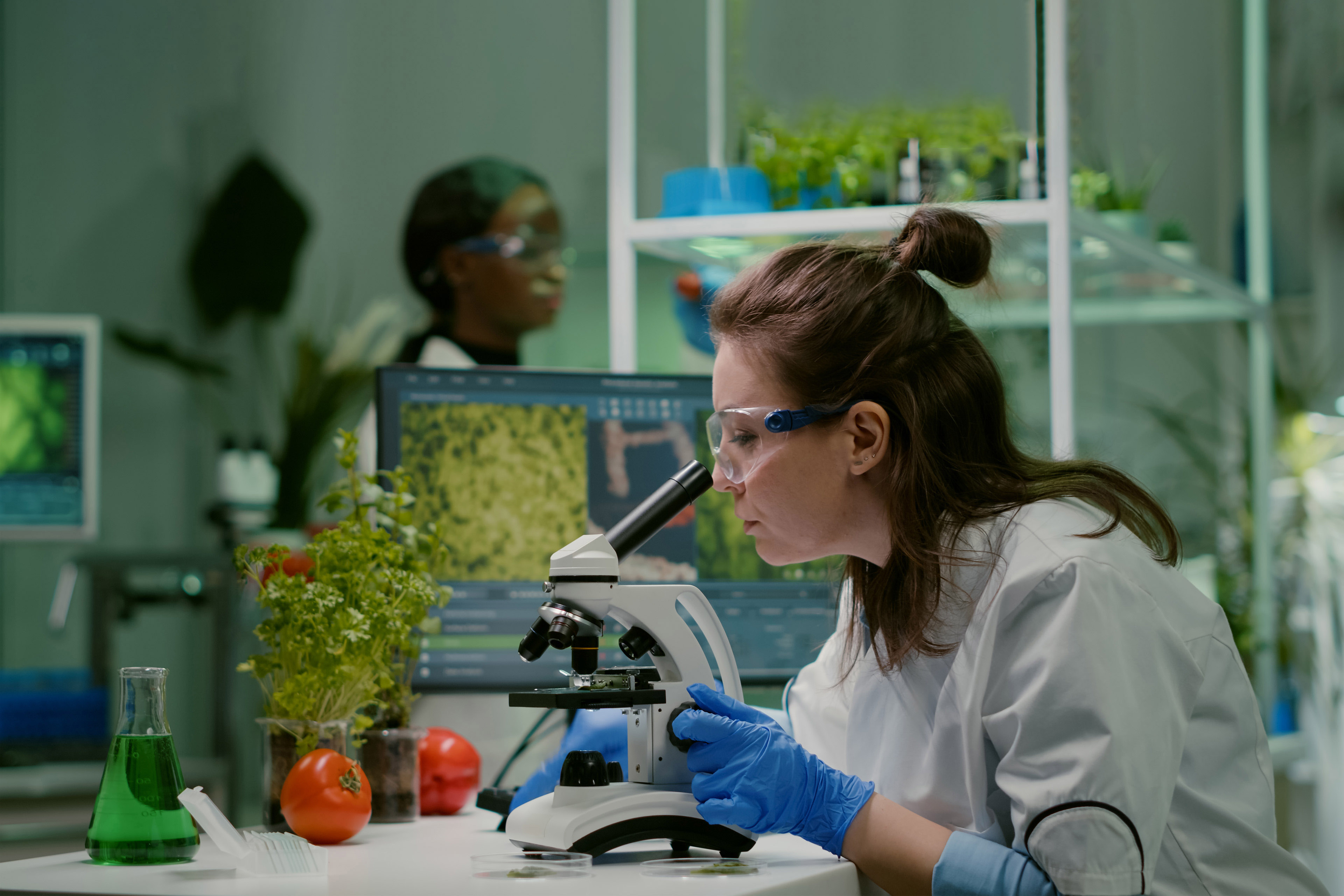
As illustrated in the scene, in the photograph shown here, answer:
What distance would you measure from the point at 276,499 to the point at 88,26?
186 cm

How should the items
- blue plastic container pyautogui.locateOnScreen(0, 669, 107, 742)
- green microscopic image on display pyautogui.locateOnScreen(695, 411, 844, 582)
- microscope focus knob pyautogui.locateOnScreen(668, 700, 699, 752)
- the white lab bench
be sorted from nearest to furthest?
the white lab bench
microscope focus knob pyautogui.locateOnScreen(668, 700, 699, 752)
green microscopic image on display pyautogui.locateOnScreen(695, 411, 844, 582)
blue plastic container pyautogui.locateOnScreen(0, 669, 107, 742)

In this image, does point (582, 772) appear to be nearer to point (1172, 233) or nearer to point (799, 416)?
point (799, 416)

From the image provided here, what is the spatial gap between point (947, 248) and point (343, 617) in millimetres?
805

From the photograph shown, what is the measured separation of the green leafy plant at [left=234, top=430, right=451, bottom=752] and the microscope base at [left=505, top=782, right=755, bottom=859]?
0.28 metres

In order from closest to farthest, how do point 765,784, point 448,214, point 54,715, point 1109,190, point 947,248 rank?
point 765,784
point 947,248
point 1109,190
point 54,715
point 448,214

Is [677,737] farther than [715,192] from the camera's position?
No

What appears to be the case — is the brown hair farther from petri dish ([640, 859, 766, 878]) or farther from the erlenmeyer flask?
the erlenmeyer flask

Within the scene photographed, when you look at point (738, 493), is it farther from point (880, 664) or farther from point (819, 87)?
point (819, 87)

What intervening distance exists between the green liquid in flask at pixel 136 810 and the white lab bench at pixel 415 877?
12 mm

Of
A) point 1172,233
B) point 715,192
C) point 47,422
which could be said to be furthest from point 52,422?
point 1172,233

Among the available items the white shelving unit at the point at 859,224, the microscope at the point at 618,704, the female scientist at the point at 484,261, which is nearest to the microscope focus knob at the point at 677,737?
the microscope at the point at 618,704

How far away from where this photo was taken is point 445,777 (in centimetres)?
154

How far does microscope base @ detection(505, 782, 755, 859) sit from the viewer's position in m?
1.18

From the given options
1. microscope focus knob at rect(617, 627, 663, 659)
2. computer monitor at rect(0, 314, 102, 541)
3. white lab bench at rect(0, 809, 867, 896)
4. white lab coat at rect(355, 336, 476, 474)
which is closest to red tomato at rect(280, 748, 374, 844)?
white lab bench at rect(0, 809, 867, 896)
